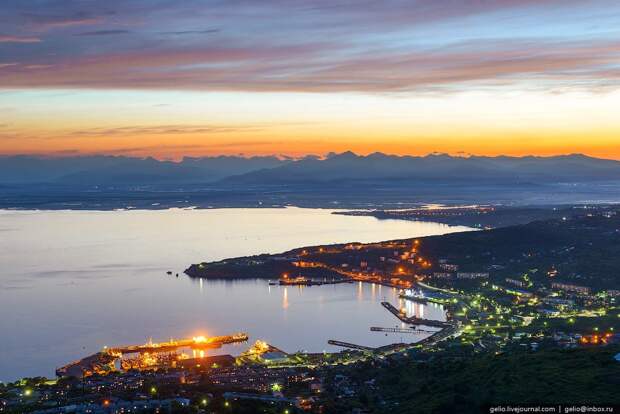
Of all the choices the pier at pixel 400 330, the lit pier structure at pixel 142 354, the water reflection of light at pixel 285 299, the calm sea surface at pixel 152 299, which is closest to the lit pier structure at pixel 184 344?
the lit pier structure at pixel 142 354

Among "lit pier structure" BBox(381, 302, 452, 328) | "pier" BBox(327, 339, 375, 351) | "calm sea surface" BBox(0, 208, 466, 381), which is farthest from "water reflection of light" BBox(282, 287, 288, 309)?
"pier" BBox(327, 339, 375, 351)

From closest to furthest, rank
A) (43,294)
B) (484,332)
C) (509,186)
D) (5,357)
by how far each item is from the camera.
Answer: (5,357) < (484,332) < (43,294) < (509,186)

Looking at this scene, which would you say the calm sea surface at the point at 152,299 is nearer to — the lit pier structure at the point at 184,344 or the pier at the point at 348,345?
the pier at the point at 348,345

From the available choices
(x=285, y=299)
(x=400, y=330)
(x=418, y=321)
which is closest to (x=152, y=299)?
(x=285, y=299)

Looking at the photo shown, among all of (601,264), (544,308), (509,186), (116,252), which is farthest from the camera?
(509,186)

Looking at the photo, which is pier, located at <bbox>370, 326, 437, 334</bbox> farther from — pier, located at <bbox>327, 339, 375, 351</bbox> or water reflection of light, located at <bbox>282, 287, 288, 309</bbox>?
water reflection of light, located at <bbox>282, 287, 288, 309</bbox>

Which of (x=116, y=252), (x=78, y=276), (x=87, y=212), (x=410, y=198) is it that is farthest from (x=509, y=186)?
(x=78, y=276)

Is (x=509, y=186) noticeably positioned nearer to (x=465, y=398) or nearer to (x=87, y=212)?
(x=87, y=212)
